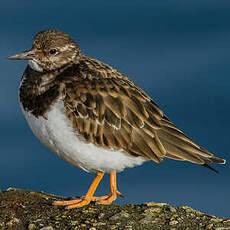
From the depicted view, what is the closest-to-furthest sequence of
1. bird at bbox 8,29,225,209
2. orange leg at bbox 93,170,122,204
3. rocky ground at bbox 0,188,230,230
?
1. rocky ground at bbox 0,188,230,230
2. bird at bbox 8,29,225,209
3. orange leg at bbox 93,170,122,204

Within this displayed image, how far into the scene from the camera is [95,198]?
10.6 metres

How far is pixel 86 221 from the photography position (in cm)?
964

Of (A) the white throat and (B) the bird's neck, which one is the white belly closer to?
(B) the bird's neck

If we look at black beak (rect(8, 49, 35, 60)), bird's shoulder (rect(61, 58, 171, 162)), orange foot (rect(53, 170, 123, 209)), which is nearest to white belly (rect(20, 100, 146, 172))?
bird's shoulder (rect(61, 58, 171, 162))

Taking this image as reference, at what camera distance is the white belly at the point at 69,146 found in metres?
9.67

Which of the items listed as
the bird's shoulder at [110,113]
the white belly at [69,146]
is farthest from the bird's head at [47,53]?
the white belly at [69,146]

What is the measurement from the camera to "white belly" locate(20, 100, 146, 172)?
9.67 metres

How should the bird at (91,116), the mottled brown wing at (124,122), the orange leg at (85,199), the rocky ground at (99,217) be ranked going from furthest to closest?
the orange leg at (85,199), the mottled brown wing at (124,122), the bird at (91,116), the rocky ground at (99,217)

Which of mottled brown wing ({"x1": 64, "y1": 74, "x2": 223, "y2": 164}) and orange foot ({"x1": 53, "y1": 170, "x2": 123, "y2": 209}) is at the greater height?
mottled brown wing ({"x1": 64, "y1": 74, "x2": 223, "y2": 164})

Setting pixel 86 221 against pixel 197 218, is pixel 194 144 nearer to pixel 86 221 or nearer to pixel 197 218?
pixel 197 218

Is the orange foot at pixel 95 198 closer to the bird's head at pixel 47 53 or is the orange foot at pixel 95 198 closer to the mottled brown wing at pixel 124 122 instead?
the mottled brown wing at pixel 124 122

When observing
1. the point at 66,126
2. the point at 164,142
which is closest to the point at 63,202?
the point at 66,126

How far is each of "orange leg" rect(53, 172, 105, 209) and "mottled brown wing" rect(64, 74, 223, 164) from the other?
108 cm

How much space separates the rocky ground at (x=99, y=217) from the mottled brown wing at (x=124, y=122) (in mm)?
1036
